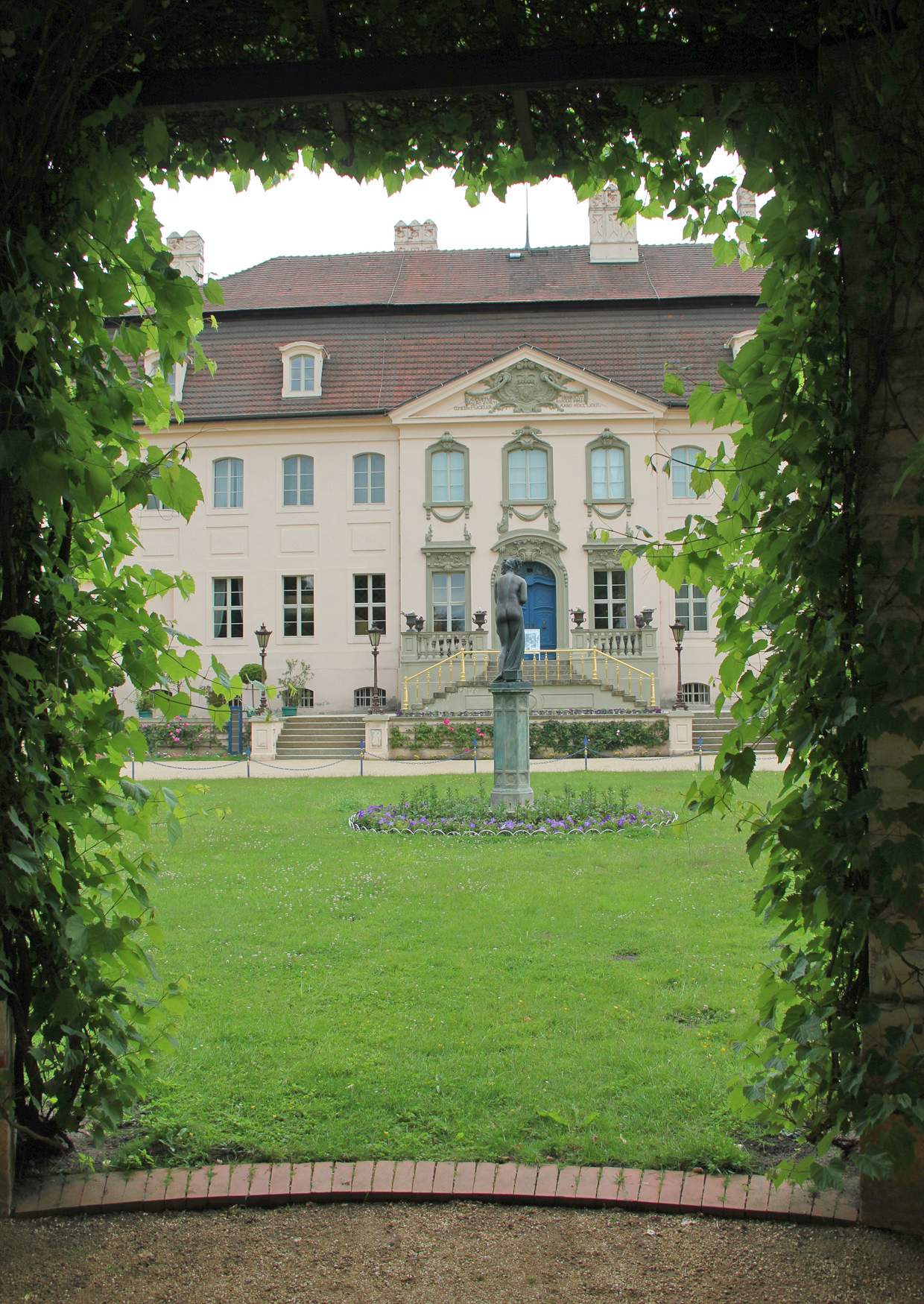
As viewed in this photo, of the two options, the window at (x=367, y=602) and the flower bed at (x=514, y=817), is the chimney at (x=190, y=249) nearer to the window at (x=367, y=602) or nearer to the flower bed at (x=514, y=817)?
the window at (x=367, y=602)

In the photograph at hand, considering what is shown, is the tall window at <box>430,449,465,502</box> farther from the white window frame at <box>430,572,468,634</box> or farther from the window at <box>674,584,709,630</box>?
the window at <box>674,584,709,630</box>

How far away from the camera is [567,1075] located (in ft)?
13.8

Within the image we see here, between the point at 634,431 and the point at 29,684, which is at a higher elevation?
the point at 634,431

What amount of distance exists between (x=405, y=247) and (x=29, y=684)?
34990mm

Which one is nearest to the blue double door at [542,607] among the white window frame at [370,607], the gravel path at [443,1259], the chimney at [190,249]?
the white window frame at [370,607]

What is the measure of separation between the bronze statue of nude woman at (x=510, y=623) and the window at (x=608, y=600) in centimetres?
1562

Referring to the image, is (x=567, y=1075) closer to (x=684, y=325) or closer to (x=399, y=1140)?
(x=399, y=1140)

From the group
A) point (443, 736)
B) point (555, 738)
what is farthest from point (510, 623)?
point (443, 736)

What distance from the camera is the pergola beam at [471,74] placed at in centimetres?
312

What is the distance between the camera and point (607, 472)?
95.7 ft

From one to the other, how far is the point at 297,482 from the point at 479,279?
330 inches

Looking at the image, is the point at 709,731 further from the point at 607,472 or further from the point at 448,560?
the point at 448,560

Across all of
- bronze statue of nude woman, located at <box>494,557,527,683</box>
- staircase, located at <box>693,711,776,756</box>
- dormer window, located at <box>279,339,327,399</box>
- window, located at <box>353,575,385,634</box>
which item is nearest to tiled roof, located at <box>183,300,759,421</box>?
dormer window, located at <box>279,339,327,399</box>

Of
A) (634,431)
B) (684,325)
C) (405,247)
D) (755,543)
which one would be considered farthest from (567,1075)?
(405,247)
